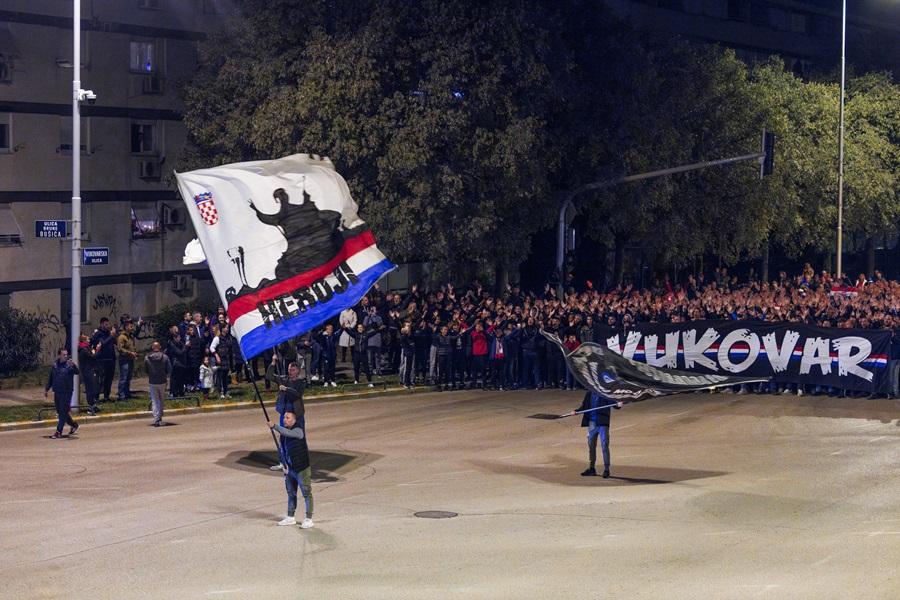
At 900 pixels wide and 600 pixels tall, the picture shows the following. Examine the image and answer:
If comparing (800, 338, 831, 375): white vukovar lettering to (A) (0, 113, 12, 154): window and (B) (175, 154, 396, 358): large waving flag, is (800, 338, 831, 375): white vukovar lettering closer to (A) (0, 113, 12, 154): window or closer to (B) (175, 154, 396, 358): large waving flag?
(B) (175, 154, 396, 358): large waving flag

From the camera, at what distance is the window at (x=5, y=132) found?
1519 inches

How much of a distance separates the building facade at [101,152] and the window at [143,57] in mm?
33

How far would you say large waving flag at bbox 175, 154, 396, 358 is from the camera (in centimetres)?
1934

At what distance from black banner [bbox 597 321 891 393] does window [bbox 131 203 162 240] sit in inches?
686

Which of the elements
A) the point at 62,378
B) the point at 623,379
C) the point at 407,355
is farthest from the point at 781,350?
the point at 62,378

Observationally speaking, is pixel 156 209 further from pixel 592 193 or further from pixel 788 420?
pixel 788 420

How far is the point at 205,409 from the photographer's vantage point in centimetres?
2850

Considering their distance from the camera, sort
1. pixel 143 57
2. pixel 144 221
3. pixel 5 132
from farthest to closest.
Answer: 1. pixel 144 221
2. pixel 143 57
3. pixel 5 132

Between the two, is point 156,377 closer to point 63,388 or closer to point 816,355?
point 63,388

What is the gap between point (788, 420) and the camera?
86.6ft

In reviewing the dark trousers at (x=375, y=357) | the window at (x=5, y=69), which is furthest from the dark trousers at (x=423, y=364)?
the window at (x=5, y=69)

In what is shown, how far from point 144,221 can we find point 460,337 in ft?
49.2

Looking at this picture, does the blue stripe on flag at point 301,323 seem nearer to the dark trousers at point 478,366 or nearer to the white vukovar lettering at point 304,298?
the white vukovar lettering at point 304,298

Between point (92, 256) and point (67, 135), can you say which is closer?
point (92, 256)
